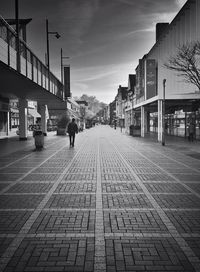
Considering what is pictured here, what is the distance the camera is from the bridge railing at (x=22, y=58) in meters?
13.9

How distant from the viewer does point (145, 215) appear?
19.3 ft

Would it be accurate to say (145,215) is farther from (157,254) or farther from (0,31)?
(0,31)

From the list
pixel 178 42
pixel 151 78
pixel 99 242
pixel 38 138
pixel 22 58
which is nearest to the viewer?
pixel 99 242

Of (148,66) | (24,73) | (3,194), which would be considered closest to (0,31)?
(24,73)

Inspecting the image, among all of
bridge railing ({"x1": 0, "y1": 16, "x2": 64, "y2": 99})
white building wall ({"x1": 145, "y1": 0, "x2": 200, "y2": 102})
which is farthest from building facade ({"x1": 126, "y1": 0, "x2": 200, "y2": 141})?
bridge railing ({"x1": 0, "y1": 16, "x2": 64, "y2": 99})

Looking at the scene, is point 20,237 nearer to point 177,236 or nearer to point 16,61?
point 177,236

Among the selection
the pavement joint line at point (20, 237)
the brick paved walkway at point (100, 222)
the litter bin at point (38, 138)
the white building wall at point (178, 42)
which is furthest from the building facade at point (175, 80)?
the pavement joint line at point (20, 237)

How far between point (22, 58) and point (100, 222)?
44.4ft

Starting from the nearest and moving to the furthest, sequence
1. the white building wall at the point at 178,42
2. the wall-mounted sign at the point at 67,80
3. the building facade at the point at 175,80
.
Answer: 1. the white building wall at the point at 178,42
2. the building facade at the point at 175,80
3. the wall-mounted sign at the point at 67,80

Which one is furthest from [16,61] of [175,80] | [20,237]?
[175,80]

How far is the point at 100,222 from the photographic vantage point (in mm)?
5480

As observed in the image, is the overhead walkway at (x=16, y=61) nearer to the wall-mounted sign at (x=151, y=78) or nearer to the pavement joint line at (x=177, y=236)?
the pavement joint line at (x=177, y=236)

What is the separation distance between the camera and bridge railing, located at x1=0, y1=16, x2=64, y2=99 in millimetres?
13906

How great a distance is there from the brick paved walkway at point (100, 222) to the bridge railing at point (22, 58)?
660 cm
